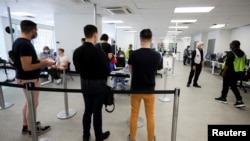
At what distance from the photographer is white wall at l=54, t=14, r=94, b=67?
20.2 ft

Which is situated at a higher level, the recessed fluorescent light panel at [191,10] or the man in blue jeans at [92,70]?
the recessed fluorescent light panel at [191,10]

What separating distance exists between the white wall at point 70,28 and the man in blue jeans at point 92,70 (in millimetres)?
4823

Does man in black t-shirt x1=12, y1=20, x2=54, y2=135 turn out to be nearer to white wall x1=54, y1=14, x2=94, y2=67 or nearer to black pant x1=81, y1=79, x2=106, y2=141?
black pant x1=81, y1=79, x2=106, y2=141

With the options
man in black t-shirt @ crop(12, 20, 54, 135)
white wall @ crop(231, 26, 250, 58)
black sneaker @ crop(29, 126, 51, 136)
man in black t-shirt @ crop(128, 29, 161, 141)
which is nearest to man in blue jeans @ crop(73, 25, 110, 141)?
man in black t-shirt @ crop(128, 29, 161, 141)

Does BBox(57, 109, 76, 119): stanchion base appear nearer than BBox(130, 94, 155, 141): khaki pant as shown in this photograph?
No

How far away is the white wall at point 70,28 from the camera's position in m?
6.14

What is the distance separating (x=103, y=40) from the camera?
295cm

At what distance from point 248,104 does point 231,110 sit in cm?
83


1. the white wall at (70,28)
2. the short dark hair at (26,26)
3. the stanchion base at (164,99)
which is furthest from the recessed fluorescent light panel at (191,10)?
the short dark hair at (26,26)

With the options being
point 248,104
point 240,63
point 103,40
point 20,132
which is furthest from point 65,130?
point 248,104

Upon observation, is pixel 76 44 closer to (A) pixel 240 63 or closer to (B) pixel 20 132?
(B) pixel 20 132

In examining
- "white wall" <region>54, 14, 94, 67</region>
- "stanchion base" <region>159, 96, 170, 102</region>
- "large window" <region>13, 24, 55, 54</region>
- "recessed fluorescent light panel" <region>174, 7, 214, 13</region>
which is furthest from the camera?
"large window" <region>13, 24, 55, 54</region>

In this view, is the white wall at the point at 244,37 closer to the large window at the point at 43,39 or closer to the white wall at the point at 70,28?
the white wall at the point at 70,28

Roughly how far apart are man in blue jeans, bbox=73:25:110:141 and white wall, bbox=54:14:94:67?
4823 millimetres
